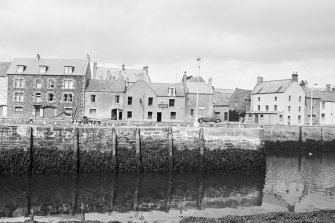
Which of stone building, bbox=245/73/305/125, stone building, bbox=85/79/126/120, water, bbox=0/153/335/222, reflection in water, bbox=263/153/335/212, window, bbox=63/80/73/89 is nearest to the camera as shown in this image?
water, bbox=0/153/335/222

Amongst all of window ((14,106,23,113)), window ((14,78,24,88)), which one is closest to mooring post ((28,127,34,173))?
window ((14,106,23,113))

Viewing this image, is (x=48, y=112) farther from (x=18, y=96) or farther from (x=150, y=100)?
(x=150, y=100)

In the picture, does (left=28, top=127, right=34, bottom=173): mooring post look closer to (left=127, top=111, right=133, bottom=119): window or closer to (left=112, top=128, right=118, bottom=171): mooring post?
(left=112, top=128, right=118, bottom=171): mooring post

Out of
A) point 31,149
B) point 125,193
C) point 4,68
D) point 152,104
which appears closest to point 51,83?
point 4,68

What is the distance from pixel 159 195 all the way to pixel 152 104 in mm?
33796

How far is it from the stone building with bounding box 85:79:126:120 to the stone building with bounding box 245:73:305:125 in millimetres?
25986

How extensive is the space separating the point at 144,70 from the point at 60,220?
59.6 metres

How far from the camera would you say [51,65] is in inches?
2286

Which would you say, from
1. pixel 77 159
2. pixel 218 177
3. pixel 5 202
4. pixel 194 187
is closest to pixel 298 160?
pixel 218 177

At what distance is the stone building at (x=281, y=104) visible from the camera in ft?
210

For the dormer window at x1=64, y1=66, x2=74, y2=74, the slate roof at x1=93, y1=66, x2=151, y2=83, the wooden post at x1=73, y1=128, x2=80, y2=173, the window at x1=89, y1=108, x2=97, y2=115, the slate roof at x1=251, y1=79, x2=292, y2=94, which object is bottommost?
the wooden post at x1=73, y1=128, x2=80, y2=173

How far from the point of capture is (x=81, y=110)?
55656 millimetres

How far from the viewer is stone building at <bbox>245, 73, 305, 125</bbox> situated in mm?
63969

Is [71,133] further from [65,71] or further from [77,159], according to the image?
[65,71]
